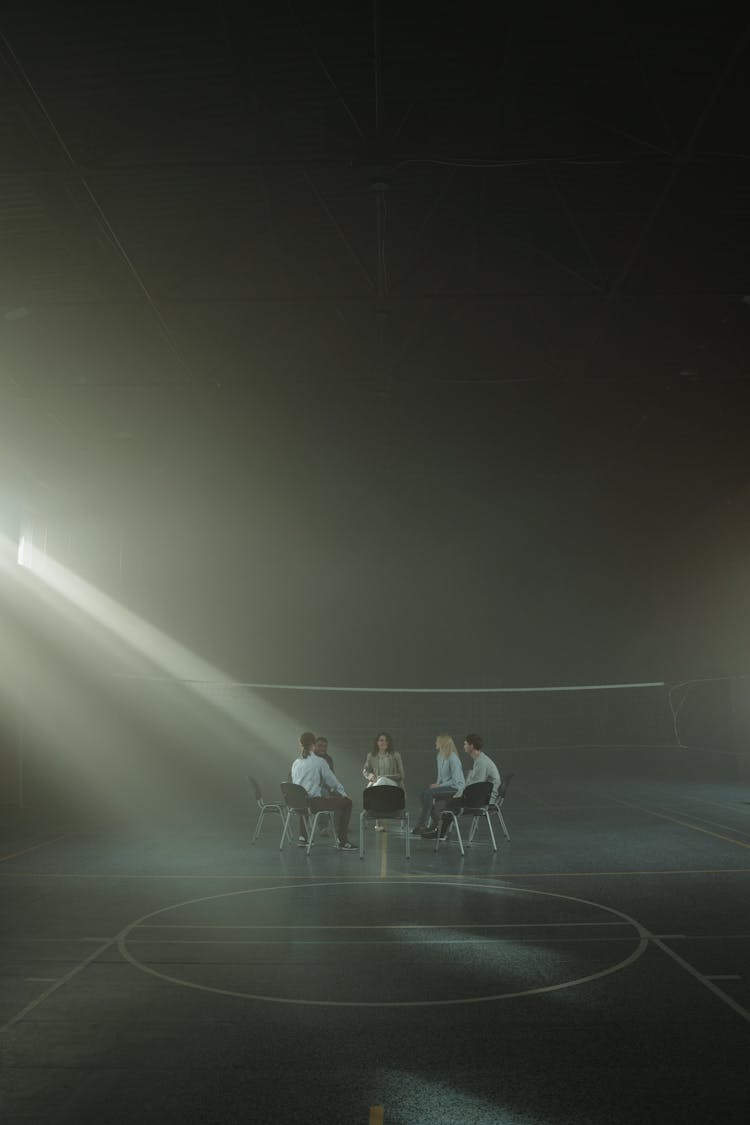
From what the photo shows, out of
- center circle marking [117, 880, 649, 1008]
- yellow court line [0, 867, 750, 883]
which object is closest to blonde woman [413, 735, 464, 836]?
yellow court line [0, 867, 750, 883]

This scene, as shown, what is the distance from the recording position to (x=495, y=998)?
4.84m

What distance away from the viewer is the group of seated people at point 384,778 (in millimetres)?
10539

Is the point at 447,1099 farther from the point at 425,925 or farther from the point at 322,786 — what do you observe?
the point at 322,786

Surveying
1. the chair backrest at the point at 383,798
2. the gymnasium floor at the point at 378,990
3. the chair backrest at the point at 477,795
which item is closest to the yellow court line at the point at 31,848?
the gymnasium floor at the point at 378,990

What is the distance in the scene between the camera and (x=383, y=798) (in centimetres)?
981

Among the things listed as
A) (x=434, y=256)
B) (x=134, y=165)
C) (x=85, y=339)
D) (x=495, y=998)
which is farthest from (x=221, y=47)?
(x=495, y=998)

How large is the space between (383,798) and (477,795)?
987mm

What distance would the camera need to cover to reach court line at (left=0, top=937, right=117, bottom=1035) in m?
4.51

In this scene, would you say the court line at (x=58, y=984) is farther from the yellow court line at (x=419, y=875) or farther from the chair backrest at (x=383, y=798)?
the chair backrest at (x=383, y=798)

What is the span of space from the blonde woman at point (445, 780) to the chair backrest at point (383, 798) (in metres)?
1.37

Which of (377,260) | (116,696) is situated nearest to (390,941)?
(377,260)

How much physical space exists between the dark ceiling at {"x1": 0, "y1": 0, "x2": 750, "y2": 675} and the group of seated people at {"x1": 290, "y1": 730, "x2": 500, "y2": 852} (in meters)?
5.43

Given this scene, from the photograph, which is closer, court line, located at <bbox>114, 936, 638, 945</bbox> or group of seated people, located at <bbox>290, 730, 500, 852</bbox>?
court line, located at <bbox>114, 936, 638, 945</bbox>

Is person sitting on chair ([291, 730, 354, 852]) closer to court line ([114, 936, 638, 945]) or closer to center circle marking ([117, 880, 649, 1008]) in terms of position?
center circle marking ([117, 880, 649, 1008])
